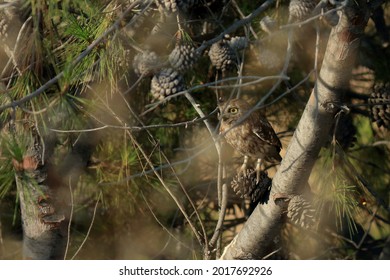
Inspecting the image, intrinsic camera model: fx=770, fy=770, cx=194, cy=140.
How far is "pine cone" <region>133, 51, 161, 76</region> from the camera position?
229 cm

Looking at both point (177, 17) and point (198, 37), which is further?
point (198, 37)

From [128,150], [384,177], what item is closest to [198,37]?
[128,150]

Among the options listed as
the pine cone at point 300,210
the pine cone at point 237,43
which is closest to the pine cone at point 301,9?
the pine cone at point 237,43

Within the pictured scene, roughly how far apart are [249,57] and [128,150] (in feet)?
2.09

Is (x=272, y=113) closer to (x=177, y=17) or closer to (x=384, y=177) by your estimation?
(x=384, y=177)

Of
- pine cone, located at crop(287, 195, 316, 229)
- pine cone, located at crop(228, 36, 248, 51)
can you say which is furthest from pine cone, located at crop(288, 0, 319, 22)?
pine cone, located at crop(287, 195, 316, 229)

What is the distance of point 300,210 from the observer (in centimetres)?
211

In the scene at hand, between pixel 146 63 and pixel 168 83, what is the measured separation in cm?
9

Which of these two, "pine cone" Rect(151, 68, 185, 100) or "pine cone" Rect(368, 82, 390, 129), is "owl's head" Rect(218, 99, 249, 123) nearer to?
"pine cone" Rect(151, 68, 185, 100)

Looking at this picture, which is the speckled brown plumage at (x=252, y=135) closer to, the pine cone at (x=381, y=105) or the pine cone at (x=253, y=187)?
the pine cone at (x=253, y=187)

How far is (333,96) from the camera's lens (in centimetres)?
188

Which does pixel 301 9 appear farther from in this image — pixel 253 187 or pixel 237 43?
pixel 253 187

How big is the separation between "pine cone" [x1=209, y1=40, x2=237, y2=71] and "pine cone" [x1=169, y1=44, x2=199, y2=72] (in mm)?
141

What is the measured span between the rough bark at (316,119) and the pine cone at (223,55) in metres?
0.48
